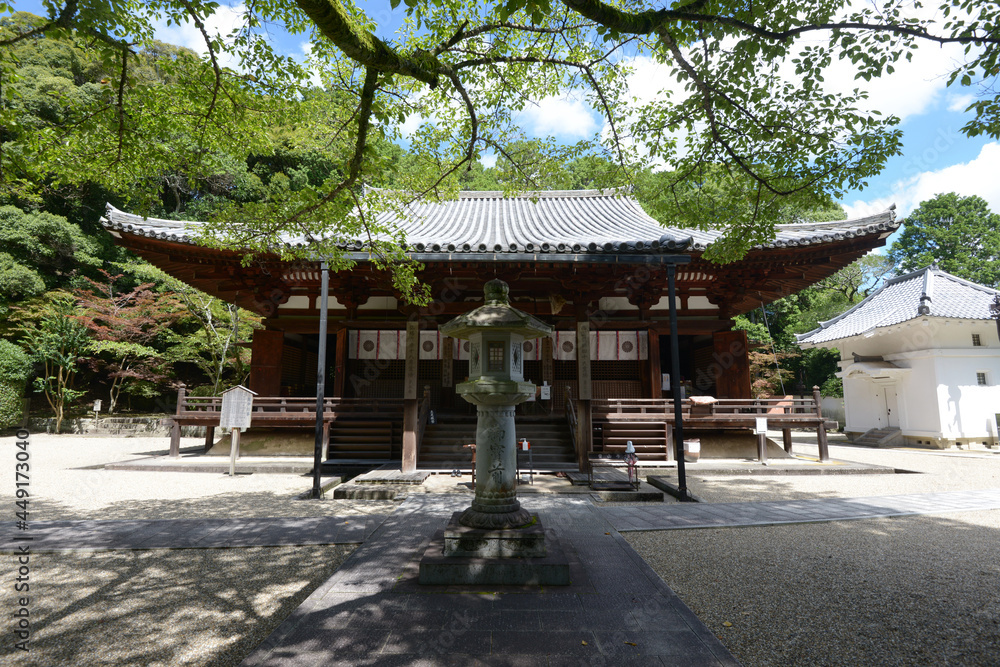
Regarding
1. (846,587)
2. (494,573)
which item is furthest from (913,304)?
(494,573)

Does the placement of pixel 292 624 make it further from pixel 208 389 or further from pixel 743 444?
pixel 208 389

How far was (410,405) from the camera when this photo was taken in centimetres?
953

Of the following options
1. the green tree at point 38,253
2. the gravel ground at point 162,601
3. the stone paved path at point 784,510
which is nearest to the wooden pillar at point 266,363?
the gravel ground at point 162,601

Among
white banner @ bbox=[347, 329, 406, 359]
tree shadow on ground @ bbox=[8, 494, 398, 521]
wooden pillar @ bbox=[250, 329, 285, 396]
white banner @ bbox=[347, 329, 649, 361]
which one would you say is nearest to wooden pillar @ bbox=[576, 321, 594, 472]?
white banner @ bbox=[347, 329, 649, 361]

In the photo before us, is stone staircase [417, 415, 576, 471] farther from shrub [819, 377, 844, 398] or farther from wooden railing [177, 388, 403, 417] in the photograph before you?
shrub [819, 377, 844, 398]

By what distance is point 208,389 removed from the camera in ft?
69.0

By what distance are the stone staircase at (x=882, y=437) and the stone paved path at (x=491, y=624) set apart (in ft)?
57.4

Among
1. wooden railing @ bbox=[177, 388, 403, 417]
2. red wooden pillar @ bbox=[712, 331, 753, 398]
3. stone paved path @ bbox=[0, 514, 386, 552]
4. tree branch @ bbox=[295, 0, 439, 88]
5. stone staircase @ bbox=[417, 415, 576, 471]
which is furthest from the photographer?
red wooden pillar @ bbox=[712, 331, 753, 398]

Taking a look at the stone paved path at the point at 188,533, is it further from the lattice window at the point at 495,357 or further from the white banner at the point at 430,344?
the white banner at the point at 430,344

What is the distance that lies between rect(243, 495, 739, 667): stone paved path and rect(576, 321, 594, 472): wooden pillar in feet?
15.3

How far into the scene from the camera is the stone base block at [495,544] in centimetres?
396

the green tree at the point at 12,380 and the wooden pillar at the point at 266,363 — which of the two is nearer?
the wooden pillar at the point at 266,363

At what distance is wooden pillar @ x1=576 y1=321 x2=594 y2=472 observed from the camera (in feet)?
29.8

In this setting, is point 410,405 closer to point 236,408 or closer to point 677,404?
point 236,408
